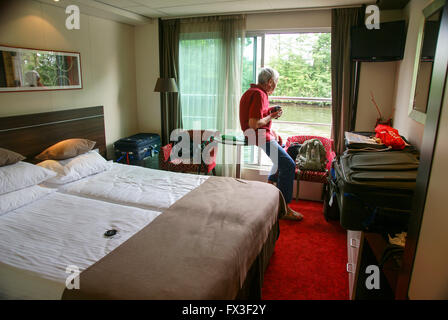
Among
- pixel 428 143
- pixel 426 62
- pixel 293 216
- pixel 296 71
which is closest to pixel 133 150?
pixel 293 216

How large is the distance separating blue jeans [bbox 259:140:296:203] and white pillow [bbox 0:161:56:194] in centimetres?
219

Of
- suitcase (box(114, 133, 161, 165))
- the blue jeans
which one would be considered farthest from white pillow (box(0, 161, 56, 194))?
the blue jeans

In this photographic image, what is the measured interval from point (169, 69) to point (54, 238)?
10.9ft

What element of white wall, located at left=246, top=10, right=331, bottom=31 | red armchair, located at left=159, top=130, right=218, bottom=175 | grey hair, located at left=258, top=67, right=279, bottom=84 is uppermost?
white wall, located at left=246, top=10, right=331, bottom=31

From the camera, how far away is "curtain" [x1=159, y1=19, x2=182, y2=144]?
458 centimetres

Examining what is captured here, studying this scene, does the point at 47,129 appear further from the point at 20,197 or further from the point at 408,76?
the point at 408,76

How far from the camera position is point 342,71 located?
12.8 ft

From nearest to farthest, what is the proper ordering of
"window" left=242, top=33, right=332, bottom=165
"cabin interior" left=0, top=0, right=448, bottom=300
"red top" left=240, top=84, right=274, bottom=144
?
"cabin interior" left=0, top=0, right=448, bottom=300, "red top" left=240, top=84, right=274, bottom=144, "window" left=242, top=33, right=332, bottom=165

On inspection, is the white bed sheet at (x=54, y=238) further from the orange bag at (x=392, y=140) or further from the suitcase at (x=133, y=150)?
the orange bag at (x=392, y=140)

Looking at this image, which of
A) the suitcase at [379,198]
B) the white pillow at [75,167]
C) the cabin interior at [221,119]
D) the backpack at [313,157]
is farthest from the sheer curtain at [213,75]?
the suitcase at [379,198]

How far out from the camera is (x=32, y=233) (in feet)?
6.63

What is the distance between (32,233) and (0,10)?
7.22ft

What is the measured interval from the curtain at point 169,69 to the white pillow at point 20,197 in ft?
7.99

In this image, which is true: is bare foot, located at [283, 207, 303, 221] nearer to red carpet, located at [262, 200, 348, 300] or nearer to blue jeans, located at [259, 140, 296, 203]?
red carpet, located at [262, 200, 348, 300]
